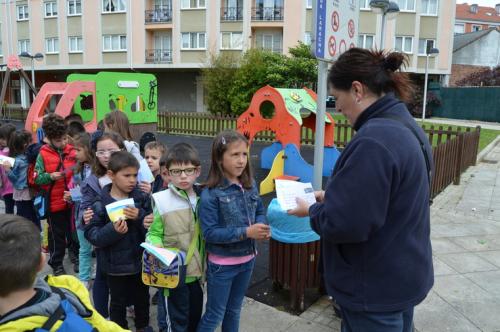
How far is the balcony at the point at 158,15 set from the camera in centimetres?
3238

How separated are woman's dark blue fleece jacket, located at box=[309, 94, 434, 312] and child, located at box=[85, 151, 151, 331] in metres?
1.58

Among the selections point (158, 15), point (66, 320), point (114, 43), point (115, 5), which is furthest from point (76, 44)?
point (66, 320)

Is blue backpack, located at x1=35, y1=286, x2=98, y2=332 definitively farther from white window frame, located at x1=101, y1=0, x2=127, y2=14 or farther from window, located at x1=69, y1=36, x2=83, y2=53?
window, located at x1=69, y1=36, x2=83, y2=53

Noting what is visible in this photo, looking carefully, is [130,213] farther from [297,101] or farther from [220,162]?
[297,101]

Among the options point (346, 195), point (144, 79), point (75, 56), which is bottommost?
point (346, 195)

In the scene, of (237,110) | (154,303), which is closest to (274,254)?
(154,303)

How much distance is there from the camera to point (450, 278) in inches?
166

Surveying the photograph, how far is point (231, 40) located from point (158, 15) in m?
6.38

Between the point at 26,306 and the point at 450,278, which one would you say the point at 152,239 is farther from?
the point at 450,278

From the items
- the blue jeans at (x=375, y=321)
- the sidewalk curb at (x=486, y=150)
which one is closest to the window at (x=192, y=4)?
the sidewalk curb at (x=486, y=150)

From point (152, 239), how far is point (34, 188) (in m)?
2.42

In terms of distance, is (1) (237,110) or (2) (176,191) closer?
(2) (176,191)

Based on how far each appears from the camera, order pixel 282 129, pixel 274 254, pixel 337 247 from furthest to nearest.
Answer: pixel 282 129, pixel 274 254, pixel 337 247

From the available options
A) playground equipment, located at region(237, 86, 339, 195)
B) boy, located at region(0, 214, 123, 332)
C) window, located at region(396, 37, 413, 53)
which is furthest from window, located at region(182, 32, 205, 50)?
boy, located at region(0, 214, 123, 332)
